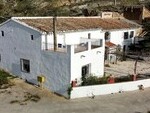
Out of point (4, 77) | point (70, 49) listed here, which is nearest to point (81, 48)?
point (70, 49)

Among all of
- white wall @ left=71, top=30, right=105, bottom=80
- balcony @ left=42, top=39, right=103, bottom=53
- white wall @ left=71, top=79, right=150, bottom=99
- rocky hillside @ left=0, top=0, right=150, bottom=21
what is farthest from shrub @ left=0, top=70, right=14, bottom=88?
rocky hillside @ left=0, top=0, right=150, bottom=21

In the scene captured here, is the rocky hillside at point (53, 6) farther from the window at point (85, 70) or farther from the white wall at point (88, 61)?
the window at point (85, 70)

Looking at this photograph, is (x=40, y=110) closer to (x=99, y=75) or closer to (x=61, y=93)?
(x=61, y=93)

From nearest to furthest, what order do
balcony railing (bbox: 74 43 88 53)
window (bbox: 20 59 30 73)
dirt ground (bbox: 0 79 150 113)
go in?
1. dirt ground (bbox: 0 79 150 113)
2. balcony railing (bbox: 74 43 88 53)
3. window (bbox: 20 59 30 73)

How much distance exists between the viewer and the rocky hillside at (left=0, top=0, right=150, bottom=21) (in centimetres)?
6333

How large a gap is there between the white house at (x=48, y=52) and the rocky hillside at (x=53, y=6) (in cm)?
→ 2562

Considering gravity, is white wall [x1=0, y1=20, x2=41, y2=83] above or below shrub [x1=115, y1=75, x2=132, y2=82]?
above

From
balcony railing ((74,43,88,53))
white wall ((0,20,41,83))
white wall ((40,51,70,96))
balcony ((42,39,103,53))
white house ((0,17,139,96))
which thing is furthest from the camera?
white wall ((0,20,41,83))

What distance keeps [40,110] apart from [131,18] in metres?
34.1

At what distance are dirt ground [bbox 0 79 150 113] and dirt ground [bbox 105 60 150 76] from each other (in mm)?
5831

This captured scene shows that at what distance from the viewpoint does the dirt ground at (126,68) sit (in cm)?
3766

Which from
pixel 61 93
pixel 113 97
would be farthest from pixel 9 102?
pixel 113 97

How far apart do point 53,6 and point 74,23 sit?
3301 centimetres

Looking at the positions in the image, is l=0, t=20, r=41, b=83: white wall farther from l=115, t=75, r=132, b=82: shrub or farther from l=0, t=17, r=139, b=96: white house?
l=115, t=75, r=132, b=82: shrub
